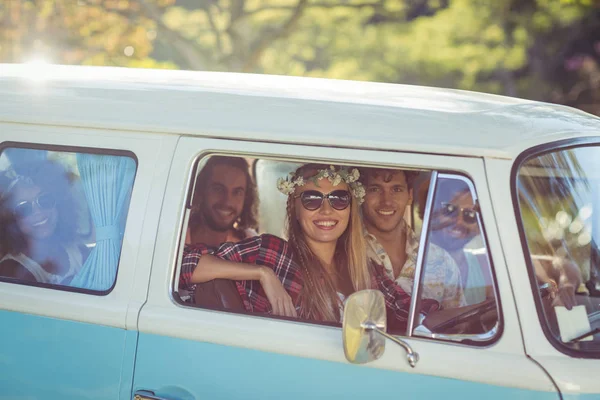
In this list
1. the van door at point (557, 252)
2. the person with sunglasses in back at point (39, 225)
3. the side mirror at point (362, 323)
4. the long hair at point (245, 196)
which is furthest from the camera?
the long hair at point (245, 196)

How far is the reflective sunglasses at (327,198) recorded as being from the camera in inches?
140

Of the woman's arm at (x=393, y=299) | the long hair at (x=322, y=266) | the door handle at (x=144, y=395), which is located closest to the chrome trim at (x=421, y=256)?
the woman's arm at (x=393, y=299)

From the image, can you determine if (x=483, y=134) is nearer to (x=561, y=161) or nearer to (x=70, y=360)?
(x=561, y=161)

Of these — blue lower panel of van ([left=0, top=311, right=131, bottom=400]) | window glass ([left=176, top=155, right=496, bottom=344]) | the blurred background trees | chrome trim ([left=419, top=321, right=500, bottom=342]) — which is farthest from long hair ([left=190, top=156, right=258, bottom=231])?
the blurred background trees

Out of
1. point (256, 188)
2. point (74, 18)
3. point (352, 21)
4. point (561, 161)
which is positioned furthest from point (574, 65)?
point (561, 161)

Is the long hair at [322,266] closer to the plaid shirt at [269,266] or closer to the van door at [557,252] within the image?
the plaid shirt at [269,266]

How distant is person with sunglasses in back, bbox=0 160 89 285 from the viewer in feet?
10.6

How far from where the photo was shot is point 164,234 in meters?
2.94

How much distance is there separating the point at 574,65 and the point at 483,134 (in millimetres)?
15314

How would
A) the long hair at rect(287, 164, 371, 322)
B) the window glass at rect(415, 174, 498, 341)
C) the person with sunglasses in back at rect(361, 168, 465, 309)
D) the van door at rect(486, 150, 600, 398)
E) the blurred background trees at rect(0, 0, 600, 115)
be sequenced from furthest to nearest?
the blurred background trees at rect(0, 0, 600, 115), the person with sunglasses in back at rect(361, 168, 465, 309), the long hair at rect(287, 164, 371, 322), the window glass at rect(415, 174, 498, 341), the van door at rect(486, 150, 600, 398)

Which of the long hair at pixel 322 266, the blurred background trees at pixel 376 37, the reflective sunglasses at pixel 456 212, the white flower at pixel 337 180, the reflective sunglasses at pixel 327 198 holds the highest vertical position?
the blurred background trees at pixel 376 37

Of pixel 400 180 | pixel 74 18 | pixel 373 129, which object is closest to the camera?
pixel 373 129

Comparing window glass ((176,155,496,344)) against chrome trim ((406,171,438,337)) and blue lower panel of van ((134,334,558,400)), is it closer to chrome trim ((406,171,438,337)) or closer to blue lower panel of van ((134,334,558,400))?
chrome trim ((406,171,438,337))

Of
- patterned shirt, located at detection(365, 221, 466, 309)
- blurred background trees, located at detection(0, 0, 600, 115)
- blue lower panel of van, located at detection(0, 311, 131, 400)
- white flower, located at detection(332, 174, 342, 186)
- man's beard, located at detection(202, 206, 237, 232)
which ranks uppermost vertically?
blurred background trees, located at detection(0, 0, 600, 115)
